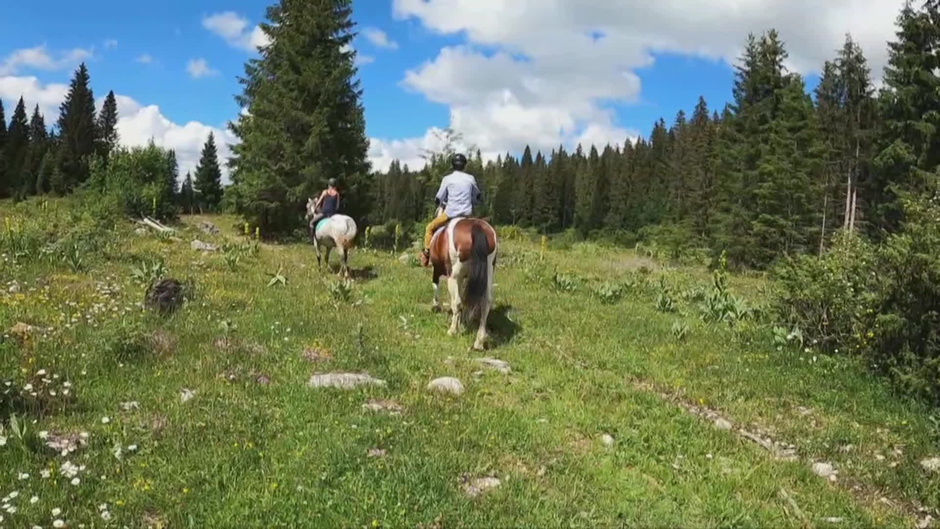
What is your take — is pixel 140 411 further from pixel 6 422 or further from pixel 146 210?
pixel 146 210

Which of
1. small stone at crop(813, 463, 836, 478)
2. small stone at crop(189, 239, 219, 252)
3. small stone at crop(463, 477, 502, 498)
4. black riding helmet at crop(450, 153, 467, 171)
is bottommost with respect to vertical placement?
small stone at crop(813, 463, 836, 478)

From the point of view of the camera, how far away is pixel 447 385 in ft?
25.3

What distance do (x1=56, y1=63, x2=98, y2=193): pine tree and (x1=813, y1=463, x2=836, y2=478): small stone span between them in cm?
7730

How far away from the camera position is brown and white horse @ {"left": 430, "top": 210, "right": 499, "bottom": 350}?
10.1 m

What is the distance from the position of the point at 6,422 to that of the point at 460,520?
4.02 m

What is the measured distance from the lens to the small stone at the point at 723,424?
7.01m

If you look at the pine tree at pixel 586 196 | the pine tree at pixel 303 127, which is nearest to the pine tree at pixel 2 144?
the pine tree at pixel 303 127

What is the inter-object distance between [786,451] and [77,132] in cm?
9222

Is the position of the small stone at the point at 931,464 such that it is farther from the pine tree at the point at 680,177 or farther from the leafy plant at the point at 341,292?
the pine tree at the point at 680,177

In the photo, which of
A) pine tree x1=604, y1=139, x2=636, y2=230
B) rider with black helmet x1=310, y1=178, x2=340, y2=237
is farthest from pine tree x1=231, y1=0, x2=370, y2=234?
pine tree x1=604, y1=139, x2=636, y2=230

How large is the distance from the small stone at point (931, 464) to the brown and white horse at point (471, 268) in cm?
539

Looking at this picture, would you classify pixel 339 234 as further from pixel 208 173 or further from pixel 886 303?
pixel 208 173

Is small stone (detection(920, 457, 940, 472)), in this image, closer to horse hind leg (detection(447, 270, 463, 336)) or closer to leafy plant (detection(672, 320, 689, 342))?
leafy plant (detection(672, 320, 689, 342))

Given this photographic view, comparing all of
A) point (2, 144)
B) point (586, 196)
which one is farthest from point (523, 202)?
point (2, 144)
